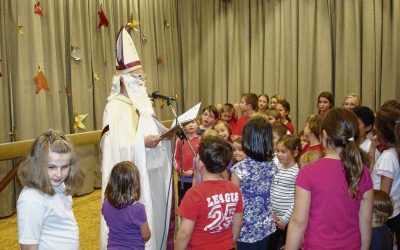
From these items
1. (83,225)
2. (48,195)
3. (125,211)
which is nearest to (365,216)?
(125,211)

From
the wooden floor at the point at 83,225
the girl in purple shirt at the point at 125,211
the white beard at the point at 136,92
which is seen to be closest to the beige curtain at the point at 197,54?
the wooden floor at the point at 83,225

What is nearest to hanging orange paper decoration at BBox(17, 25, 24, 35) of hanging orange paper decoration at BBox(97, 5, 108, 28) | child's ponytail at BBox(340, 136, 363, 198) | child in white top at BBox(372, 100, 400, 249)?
hanging orange paper decoration at BBox(97, 5, 108, 28)

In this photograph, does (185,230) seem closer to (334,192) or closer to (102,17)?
(334,192)

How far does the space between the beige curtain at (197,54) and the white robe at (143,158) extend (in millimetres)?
2424

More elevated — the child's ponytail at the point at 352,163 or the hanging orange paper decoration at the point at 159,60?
the hanging orange paper decoration at the point at 159,60

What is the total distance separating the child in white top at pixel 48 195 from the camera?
156 centimetres

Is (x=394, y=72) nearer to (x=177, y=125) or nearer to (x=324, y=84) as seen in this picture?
(x=324, y=84)

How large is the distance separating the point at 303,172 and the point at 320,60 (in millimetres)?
4788

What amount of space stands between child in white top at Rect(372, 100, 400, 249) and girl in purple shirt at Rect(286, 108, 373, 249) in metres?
0.61

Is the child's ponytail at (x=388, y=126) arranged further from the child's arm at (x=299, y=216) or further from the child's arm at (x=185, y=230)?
the child's arm at (x=185, y=230)

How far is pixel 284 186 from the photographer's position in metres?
2.73

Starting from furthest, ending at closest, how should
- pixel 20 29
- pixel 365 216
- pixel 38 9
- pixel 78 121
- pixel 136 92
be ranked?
1. pixel 78 121
2. pixel 38 9
3. pixel 20 29
4. pixel 136 92
5. pixel 365 216

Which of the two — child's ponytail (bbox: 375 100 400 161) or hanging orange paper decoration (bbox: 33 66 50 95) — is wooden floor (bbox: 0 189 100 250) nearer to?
hanging orange paper decoration (bbox: 33 66 50 95)

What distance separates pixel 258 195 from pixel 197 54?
546 cm
